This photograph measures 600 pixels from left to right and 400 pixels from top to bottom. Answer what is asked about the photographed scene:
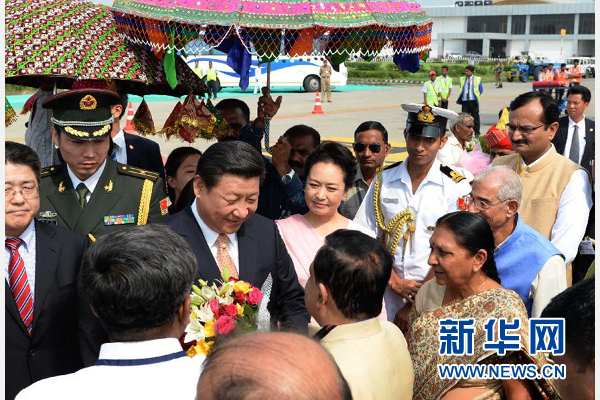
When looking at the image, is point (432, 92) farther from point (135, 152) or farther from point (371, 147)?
point (135, 152)

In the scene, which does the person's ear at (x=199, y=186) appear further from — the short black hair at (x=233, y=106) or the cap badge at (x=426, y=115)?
the short black hair at (x=233, y=106)

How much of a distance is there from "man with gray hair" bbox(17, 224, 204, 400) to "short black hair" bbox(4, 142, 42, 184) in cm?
95

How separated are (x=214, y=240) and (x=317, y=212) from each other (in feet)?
2.68

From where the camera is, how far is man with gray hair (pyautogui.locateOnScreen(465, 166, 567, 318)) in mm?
3516

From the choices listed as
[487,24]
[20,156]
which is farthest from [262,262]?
[487,24]

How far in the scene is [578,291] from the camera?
2076mm

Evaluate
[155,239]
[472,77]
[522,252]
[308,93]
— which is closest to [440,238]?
[522,252]

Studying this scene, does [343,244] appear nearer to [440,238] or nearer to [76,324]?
[440,238]

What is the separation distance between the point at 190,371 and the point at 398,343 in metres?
0.89

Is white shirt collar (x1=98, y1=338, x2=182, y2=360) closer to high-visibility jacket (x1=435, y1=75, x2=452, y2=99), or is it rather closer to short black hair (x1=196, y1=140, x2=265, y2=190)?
short black hair (x1=196, y1=140, x2=265, y2=190)

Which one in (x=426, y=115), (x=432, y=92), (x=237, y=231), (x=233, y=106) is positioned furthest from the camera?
(x=432, y=92)

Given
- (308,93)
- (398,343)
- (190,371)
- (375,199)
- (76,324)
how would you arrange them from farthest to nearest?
1. (308,93)
2. (375,199)
3. (76,324)
4. (398,343)
5. (190,371)

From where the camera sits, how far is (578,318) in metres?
1.97

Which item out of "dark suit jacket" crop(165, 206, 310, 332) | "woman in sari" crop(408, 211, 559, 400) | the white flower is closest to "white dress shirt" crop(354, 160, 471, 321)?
"woman in sari" crop(408, 211, 559, 400)
